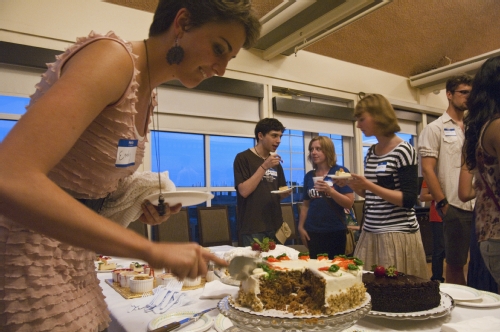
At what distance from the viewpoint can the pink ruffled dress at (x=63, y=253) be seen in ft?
2.26

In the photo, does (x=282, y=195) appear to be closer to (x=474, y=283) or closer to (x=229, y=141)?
(x=474, y=283)

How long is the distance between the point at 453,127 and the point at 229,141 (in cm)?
291

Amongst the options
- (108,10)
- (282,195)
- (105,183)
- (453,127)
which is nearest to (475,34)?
(453,127)

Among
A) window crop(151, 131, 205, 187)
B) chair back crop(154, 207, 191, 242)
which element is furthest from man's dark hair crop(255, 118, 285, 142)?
window crop(151, 131, 205, 187)

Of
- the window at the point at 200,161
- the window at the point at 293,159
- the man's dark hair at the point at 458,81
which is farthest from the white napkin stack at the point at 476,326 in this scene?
the window at the point at 293,159

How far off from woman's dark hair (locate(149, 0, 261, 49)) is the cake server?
0.62m

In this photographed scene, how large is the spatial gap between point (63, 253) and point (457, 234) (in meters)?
2.57

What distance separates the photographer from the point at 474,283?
6.31 feet

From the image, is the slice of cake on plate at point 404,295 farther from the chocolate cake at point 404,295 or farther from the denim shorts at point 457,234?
the denim shorts at point 457,234

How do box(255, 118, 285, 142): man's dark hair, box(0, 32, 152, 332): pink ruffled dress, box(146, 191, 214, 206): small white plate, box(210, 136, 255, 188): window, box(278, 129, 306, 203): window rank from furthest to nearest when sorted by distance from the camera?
1. box(278, 129, 306, 203): window
2. box(210, 136, 255, 188): window
3. box(255, 118, 285, 142): man's dark hair
4. box(146, 191, 214, 206): small white plate
5. box(0, 32, 152, 332): pink ruffled dress

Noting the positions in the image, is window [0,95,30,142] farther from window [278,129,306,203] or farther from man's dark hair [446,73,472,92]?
man's dark hair [446,73,472,92]

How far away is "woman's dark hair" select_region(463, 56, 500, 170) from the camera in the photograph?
57.4 inches

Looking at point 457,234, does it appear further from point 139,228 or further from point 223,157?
point 223,157

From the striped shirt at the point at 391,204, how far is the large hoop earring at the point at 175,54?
152cm
